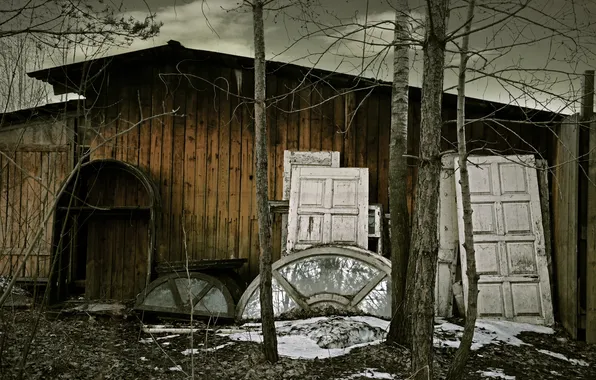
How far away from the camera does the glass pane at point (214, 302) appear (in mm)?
7980

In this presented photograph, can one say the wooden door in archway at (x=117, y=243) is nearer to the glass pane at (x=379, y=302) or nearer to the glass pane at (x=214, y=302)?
the glass pane at (x=214, y=302)

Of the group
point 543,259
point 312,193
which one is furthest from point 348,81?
point 543,259

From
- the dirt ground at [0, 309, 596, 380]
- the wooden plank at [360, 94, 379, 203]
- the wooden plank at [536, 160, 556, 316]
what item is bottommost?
the dirt ground at [0, 309, 596, 380]

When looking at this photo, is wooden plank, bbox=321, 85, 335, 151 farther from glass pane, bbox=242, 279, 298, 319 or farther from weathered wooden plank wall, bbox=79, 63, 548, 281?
glass pane, bbox=242, 279, 298, 319

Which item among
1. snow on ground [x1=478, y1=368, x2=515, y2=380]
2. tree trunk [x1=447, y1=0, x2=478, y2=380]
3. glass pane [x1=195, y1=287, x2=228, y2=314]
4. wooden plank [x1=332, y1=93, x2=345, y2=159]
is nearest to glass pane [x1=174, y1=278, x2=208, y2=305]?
glass pane [x1=195, y1=287, x2=228, y2=314]

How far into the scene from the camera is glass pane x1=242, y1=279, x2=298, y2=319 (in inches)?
305

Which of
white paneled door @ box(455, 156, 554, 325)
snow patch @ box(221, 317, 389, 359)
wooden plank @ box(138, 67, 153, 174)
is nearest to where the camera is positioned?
snow patch @ box(221, 317, 389, 359)

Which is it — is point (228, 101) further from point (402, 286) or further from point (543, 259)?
point (543, 259)

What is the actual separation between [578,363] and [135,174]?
715 centimetres

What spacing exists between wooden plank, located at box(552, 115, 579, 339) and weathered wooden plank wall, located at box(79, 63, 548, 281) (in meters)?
1.68

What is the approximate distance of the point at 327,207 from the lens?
9180mm

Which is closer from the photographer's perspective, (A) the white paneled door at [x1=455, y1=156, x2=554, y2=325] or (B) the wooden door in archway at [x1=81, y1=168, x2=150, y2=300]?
(A) the white paneled door at [x1=455, y1=156, x2=554, y2=325]

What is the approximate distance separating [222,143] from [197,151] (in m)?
0.48

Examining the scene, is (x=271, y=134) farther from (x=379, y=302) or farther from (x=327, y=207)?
(x=379, y=302)
